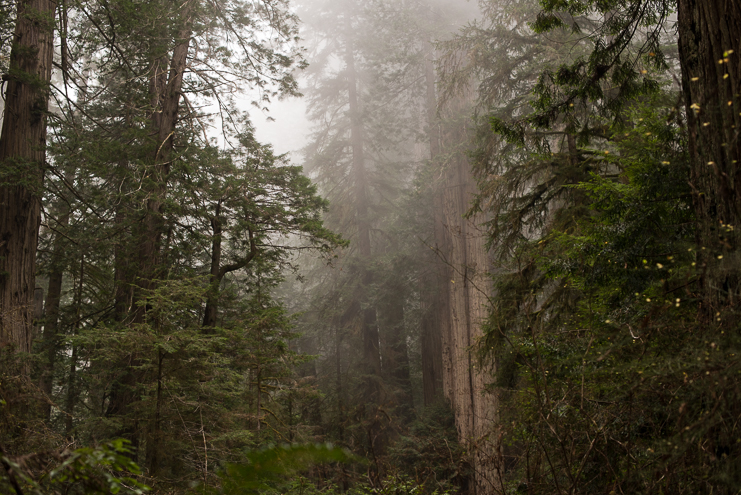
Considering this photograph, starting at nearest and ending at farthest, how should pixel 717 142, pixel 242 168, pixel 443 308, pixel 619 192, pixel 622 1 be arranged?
pixel 717 142
pixel 622 1
pixel 619 192
pixel 242 168
pixel 443 308

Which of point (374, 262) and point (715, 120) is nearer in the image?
point (715, 120)

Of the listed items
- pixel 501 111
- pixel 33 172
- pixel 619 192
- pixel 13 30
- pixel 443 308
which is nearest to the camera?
pixel 619 192

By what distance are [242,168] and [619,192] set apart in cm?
622

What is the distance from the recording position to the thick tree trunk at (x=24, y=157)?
603cm

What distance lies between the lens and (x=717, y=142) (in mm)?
2602

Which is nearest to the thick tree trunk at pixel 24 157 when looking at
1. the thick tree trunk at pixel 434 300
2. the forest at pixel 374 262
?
the forest at pixel 374 262

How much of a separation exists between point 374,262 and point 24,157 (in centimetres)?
1174

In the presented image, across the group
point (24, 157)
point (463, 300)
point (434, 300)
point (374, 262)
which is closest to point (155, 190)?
point (24, 157)

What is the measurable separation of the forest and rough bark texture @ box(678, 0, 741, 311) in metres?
0.02

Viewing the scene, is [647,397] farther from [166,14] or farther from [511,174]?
[166,14]

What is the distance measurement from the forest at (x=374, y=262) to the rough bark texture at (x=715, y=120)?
0.02 m

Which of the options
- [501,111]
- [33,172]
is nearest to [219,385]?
[33,172]

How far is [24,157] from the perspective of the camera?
20.8 ft

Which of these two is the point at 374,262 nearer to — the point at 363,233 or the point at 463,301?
the point at 363,233
